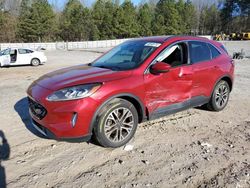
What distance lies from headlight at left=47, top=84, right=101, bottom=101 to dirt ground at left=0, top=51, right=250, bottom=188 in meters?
0.86

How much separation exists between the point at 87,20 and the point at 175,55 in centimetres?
5782

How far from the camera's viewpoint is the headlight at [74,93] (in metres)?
3.84

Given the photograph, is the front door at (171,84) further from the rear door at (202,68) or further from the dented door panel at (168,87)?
the rear door at (202,68)

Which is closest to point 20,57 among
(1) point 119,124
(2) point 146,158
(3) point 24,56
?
(3) point 24,56

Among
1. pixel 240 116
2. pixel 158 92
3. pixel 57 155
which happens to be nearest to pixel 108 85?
pixel 158 92

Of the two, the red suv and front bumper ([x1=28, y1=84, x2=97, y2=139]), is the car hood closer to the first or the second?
the red suv

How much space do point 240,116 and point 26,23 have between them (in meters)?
53.5

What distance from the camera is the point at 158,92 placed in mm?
4586

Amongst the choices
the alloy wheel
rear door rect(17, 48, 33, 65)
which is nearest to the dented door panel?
the alloy wheel

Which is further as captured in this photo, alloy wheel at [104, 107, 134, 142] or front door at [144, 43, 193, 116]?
front door at [144, 43, 193, 116]

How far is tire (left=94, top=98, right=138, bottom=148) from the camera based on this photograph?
404 cm

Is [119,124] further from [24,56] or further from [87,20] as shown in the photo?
[87,20]

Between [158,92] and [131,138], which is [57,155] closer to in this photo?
[131,138]

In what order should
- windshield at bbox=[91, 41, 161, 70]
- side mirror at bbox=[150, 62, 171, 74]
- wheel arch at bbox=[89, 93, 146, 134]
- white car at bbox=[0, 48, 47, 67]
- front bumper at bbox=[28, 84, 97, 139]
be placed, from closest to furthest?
front bumper at bbox=[28, 84, 97, 139]
wheel arch at bbox=[89, 93, 146, 134]
side mirror at bbox=[150, 62, 171, 74]
windshield at bbox=[91, 41, 161, 70]
white car at bbox=[0, 48, 47, 67]
